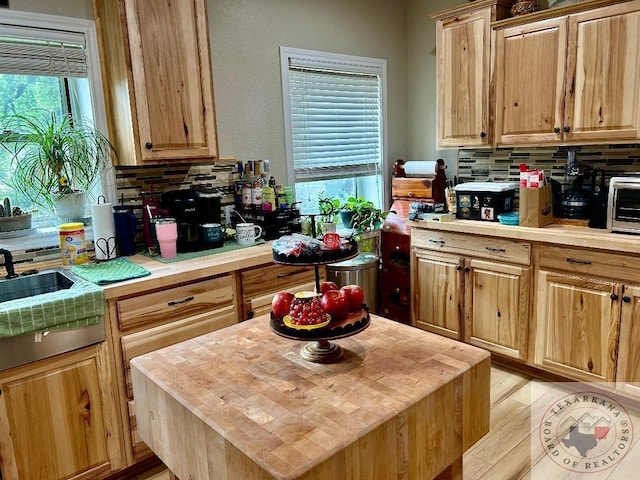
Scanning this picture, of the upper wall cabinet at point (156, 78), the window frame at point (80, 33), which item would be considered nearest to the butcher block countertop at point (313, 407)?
the upper wall cabinet at point (156, 78)

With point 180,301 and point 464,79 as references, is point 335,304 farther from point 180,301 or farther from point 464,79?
point 464,79

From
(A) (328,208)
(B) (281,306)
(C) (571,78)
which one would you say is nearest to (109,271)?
(B) (281,306)

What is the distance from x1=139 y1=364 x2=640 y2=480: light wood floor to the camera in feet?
Answer: 7.15

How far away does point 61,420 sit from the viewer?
6.44 feet

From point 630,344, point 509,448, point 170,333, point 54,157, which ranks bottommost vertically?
point 509,448

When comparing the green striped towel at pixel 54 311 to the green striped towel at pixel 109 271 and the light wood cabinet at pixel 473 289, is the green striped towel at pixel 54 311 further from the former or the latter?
the light wood cabinet at pixel 473 289

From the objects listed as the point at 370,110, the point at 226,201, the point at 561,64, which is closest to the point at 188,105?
the point at 226,201

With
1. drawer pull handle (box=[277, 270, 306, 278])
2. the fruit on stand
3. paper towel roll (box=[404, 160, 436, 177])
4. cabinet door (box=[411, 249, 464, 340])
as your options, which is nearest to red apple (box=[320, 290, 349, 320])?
the fruit on stand

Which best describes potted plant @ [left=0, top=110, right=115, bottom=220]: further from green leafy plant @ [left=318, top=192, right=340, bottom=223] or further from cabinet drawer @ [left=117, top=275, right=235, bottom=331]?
green leafy plant @ [left=318, top=192, right=340, bottom=223]

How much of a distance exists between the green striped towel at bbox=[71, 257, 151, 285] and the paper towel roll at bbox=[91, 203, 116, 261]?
6cm

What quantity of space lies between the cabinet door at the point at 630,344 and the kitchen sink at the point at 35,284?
8.93ft

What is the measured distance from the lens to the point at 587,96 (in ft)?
9.00

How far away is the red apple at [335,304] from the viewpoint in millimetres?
1366

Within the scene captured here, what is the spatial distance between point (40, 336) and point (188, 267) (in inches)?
27.3
